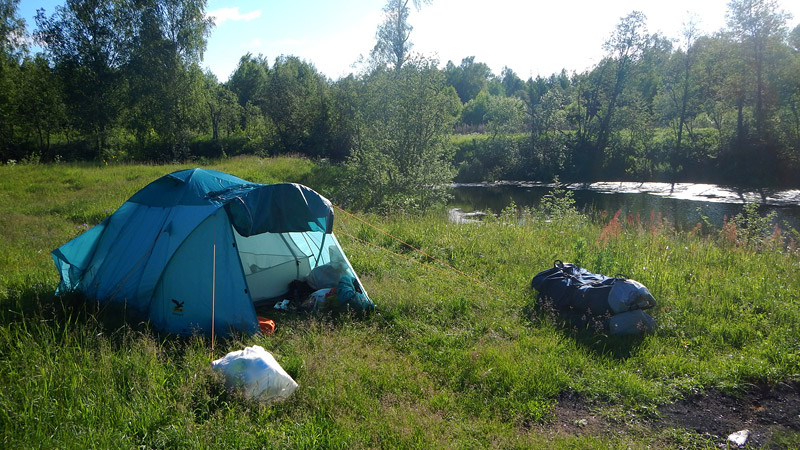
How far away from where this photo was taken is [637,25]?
29281 millimetres

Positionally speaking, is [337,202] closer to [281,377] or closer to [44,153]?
[281,377]

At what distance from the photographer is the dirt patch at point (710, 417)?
3670mm

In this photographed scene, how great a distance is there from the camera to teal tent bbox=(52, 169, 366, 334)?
5008 millimetres

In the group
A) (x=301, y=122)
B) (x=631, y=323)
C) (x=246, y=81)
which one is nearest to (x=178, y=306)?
(x=631, y=323)

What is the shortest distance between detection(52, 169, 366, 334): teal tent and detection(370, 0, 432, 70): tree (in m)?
25.9

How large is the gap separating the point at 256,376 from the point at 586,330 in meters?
3.53

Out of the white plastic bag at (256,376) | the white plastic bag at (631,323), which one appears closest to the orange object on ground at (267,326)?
the white plastic bag at (256,376)

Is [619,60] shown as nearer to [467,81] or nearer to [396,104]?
[396,104]

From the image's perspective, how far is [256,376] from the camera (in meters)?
3.75

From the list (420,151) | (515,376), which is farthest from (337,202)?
(515,376)

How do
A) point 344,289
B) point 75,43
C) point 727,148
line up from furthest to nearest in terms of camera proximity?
point 727,148
point 75,43
point 344,289

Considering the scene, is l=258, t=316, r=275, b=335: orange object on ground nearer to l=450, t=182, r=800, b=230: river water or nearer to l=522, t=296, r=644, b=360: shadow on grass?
l=522, t=296, r=644, b=360: shadow on grass

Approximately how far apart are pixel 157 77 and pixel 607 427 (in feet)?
93.0

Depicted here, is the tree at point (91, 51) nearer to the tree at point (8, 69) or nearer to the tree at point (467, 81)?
the tree at point (8, 69)
